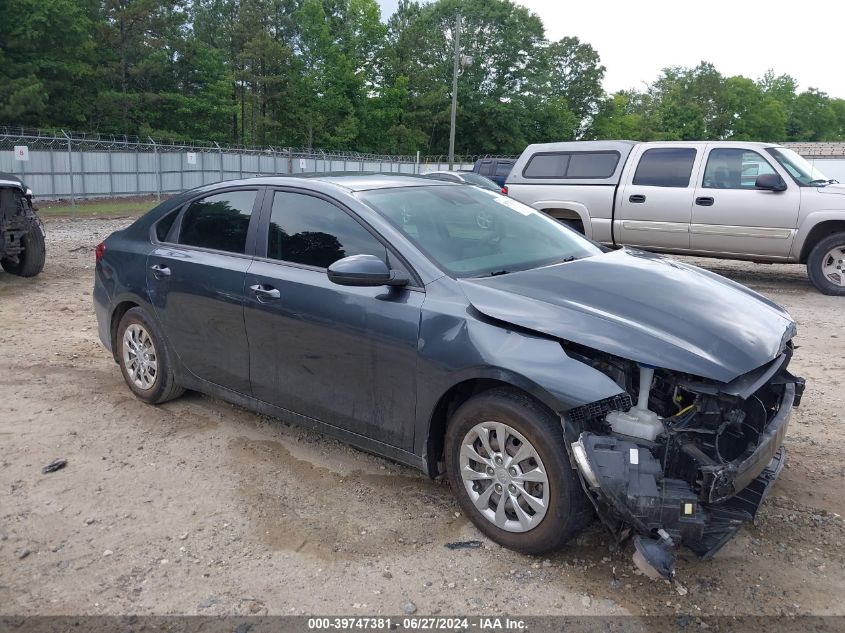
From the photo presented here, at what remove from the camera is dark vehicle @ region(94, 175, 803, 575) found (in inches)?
114

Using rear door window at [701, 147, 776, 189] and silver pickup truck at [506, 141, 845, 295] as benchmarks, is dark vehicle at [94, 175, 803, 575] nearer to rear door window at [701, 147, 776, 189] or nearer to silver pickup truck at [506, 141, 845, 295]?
silver pickup truck at [506, 141, 845, 295]

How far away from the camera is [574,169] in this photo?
1106 cm

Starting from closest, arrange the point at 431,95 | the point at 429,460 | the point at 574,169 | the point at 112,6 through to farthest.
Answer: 1. the point at 429,460
2. the point at 574,169
3. the point at 112,6
4. the point at 431,95

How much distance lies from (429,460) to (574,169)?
845cm

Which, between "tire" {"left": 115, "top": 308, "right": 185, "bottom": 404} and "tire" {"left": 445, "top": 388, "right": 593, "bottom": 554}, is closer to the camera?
"tire" {"left": 445, "top": 388, "right": 593, "bottom": 554}

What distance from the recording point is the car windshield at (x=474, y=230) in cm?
374

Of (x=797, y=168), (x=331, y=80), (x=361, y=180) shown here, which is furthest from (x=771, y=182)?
(x=331, y=80)

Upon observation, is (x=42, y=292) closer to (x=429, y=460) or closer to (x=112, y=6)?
(x=429, y=460)

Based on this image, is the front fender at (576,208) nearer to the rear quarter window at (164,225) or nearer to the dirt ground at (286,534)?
the dirt ground at (286,534)

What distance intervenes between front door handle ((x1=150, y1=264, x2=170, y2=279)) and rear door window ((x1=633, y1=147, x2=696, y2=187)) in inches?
302

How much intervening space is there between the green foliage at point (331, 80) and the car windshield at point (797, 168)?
37173mm

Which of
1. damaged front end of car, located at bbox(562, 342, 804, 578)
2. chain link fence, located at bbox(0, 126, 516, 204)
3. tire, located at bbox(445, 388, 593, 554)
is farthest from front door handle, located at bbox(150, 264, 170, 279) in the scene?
chain link fence, located at bbox(0, 126, 516, 204)

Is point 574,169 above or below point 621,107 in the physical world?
below

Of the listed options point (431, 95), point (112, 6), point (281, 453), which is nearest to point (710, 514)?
point (281, 453)
